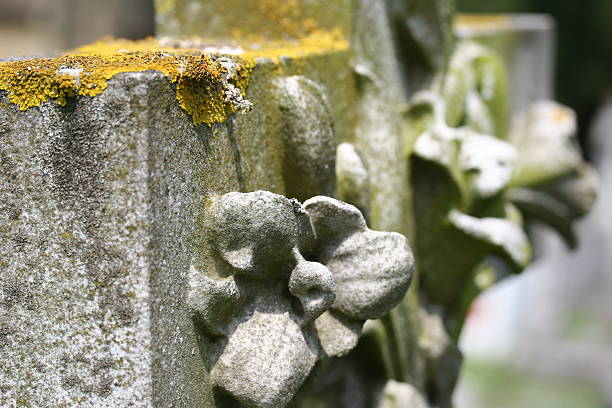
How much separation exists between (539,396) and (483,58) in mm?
2708

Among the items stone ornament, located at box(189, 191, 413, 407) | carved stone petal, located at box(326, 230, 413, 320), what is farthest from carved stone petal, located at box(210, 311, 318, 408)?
carved stone petal, located at box(326, 230, 413, 320)

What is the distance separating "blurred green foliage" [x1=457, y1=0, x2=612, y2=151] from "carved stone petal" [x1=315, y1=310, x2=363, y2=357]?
4.01m

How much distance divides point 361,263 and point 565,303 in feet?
14.9

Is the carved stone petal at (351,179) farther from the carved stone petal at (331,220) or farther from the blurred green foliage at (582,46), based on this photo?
the blurred green foliage at (582,46)

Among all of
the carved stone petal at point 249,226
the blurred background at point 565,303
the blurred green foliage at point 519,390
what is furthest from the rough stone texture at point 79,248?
the blurred green foliage at point 519,390

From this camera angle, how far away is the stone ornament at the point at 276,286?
104cm

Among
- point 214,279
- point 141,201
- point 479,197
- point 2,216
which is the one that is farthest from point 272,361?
point 479,197

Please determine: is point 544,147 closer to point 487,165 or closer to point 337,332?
point 487,165

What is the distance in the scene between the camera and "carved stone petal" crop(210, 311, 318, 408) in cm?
104

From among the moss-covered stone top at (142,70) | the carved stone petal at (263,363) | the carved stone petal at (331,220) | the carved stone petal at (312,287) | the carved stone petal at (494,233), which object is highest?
the moss-covered stone top at (142,70)

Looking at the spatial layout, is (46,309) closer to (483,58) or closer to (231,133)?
(231,133)

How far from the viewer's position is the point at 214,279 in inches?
41.3

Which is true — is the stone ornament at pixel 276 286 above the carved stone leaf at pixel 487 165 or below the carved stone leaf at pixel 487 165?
above

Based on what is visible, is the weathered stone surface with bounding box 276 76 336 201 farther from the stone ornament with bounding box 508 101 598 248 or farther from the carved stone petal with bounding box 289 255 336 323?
the stone ornament with bounding box 508 101 598 248
